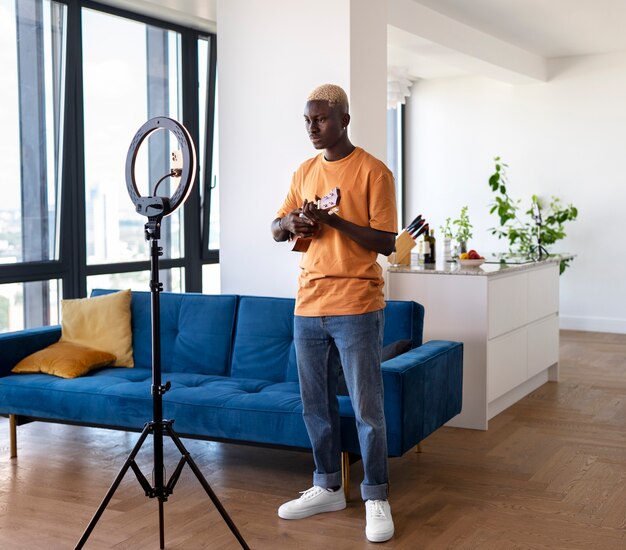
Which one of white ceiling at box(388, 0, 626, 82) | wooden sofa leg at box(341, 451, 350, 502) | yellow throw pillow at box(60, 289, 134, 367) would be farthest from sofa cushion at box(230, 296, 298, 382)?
white ceiling at box(388, 0, 626, 82)

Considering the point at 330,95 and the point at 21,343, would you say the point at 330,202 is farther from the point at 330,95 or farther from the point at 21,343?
the point at 21,343

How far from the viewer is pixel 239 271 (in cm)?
505

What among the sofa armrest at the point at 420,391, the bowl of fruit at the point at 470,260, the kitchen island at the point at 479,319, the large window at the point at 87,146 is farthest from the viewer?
the large window at the point at 87,146

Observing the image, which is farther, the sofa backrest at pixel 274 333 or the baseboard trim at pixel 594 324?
the baseboard trim at pixel 594 324

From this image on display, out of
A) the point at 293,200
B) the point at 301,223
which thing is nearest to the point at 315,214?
the point at 301,223

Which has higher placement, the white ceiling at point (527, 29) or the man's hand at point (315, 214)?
the white ceiling at point (527, 29)

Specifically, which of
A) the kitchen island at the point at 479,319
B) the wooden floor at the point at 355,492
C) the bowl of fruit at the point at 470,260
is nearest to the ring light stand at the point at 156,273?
the wooden floor at the point at 355,492

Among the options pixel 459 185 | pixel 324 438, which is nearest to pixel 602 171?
pixel 459 185

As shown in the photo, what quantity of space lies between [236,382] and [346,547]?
1.31 meters

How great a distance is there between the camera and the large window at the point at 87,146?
5539 mm

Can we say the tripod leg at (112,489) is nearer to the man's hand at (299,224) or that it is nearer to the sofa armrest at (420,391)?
the man's hand at (299,224)

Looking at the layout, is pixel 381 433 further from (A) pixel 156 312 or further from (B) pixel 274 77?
(B) pixel 274 77

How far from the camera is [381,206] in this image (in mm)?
3152

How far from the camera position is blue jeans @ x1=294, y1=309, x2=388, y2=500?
3.17 m
